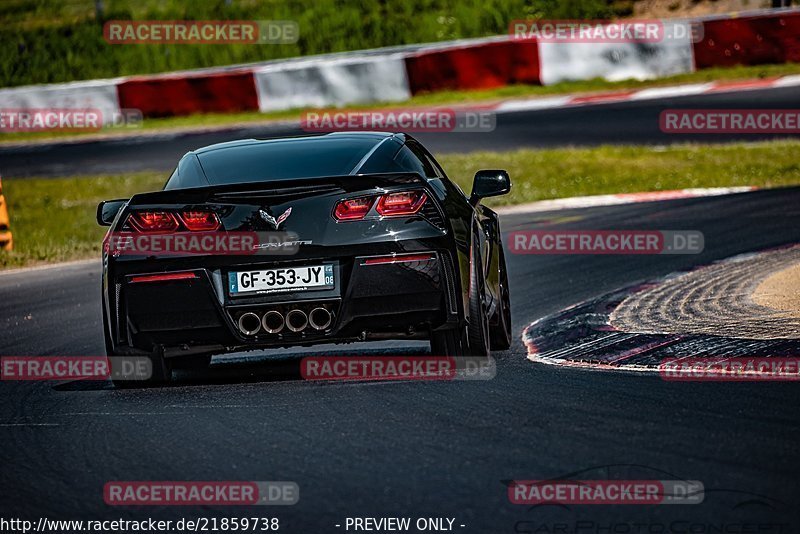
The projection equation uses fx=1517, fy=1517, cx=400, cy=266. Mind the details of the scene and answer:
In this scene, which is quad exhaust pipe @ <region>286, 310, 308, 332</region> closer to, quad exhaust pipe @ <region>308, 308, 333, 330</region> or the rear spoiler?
quad exhaust pipe @ <region>308, 308, 333, 330</region>

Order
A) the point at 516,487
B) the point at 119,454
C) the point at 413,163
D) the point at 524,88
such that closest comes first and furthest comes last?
the point at 516,487, the point at 119,454, the point at 413,163, the point at 524,88

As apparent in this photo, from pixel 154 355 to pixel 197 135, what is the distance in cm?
1961

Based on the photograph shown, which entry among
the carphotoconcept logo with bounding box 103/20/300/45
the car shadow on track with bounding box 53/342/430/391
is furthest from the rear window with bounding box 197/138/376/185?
the carphotoconcept logo with bounding box 103/20/300/45

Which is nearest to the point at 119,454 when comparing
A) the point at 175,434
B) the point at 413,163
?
the point at 175,434

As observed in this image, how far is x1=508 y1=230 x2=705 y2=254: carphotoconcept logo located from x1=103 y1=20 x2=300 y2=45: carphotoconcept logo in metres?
21.6

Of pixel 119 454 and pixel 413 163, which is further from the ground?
pixel 413 163

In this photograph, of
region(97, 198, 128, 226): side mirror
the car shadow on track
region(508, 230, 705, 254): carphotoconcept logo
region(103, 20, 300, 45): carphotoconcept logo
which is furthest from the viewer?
region(103, 20, 300, 45): carphotoconcept logo

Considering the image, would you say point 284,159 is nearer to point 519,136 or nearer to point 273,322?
point 273,322

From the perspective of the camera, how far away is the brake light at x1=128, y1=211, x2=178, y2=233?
6965 millimetres

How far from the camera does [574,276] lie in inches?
446

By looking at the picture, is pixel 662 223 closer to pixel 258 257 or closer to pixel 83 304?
pixel 83 304

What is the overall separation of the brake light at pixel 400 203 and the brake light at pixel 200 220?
747mm

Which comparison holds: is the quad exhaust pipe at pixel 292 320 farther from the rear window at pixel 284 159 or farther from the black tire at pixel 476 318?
the rear window at pixel 284 159

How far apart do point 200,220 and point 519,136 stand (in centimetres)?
1646
